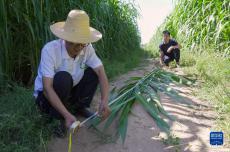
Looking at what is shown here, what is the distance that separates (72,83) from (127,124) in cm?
58

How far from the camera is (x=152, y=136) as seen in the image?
284 cm

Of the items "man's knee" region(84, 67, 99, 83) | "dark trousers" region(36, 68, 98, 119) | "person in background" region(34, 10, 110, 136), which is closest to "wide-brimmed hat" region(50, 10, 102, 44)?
"person in background" region(34, 10, 110, 136)

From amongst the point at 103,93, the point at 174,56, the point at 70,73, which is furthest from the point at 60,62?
the point at 174,56

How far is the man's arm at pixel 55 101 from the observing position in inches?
92.2

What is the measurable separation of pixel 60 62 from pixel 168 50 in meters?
4.42

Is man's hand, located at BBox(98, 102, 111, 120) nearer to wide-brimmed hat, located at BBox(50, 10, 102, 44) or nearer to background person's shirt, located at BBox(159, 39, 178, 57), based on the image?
wide-brimmed hat, located at BBox(50, 10, 102, 44)

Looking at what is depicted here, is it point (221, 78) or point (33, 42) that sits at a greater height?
point (33, 42)

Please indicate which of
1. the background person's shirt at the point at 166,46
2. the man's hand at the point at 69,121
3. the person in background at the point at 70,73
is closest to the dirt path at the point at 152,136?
the person in background at the point at 70,73

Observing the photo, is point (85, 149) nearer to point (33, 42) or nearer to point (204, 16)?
point (33, 42)

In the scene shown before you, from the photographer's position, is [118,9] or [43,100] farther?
[118,9]

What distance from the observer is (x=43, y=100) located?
2.78 m

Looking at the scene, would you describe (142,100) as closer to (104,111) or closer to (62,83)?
(104,111)

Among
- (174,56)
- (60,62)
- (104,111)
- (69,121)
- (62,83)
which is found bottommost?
(174,56)

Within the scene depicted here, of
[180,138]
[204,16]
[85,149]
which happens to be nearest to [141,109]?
[180,138]
